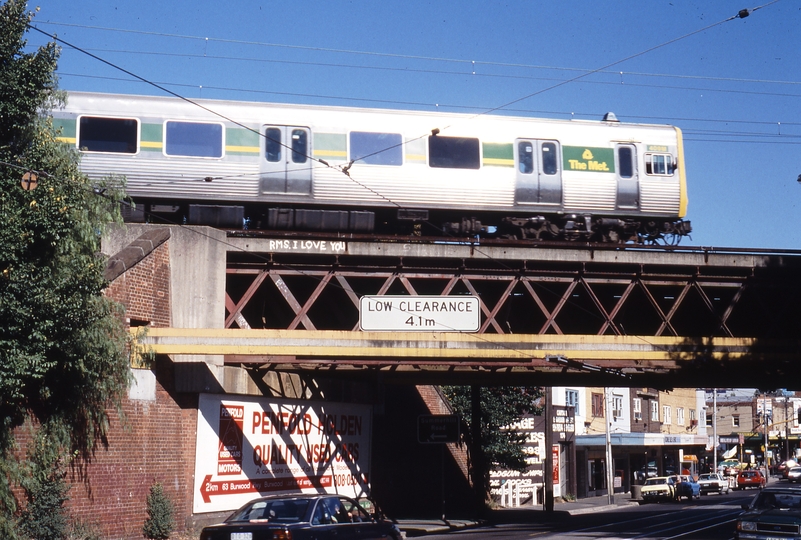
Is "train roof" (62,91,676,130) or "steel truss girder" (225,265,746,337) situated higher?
"train roof" (62,91,676,130)

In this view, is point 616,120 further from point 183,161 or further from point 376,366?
point 183,161

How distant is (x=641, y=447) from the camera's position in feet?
211

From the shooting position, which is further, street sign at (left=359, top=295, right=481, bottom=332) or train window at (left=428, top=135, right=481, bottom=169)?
train window at (left=428, top=135, right=481, bottom=169)

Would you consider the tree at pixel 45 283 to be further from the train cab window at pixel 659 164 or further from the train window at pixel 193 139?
the train cab window at pixel 659 164

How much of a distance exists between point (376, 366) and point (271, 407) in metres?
3.43

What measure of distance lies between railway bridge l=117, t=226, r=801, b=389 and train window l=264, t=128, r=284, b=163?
2155mm

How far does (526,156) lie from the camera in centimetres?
2533

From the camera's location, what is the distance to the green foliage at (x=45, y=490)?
631 inches

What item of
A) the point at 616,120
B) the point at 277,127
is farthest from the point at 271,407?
the point at 616,120

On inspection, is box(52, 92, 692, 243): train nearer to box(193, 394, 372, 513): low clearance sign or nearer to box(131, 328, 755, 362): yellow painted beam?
box(131, 328, 755, 362): yellow painted beam

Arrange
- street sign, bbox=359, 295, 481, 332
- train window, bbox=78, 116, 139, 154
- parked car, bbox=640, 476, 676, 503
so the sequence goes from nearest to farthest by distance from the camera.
→ street sign, bbox=359, 295, 481, 332 → train window, bbox=78, 116, 139, 154 → parked car, bbox=640, 476, 676, 503

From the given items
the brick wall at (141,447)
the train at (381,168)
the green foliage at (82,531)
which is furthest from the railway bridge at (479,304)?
the green foliage at (82,531)

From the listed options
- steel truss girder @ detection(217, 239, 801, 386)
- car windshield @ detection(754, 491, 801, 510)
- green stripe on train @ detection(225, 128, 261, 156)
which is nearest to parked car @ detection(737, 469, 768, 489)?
steel truss girder @ detection(217, 239, 801, 386)

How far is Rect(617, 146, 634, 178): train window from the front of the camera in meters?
26.0
